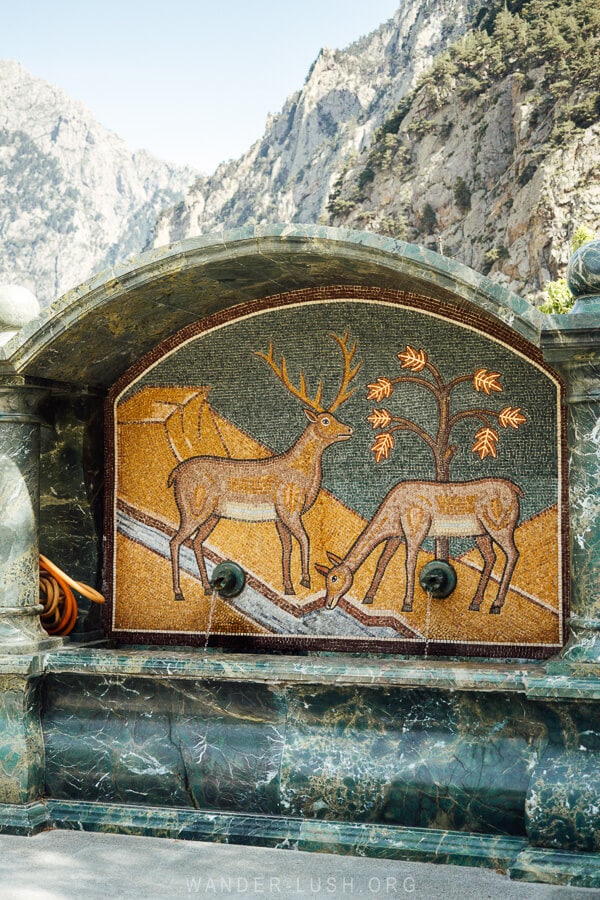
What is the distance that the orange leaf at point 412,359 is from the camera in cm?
588

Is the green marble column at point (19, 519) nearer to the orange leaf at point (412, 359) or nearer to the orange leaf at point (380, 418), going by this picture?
the orange leaf at point (380, 418)

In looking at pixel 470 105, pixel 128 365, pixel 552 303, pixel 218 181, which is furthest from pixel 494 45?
pixel 218 181

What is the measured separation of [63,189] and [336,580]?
418 ft

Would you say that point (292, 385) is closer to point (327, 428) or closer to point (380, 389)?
point (327, 428)

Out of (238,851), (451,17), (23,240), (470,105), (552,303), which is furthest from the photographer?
(23,240)

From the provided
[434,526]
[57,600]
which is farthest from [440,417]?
[57,600]

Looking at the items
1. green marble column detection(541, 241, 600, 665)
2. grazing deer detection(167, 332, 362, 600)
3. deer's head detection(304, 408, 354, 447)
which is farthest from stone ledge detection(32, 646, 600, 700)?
deer's head detection(304, 408, 354, 447)

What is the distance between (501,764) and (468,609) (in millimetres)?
967

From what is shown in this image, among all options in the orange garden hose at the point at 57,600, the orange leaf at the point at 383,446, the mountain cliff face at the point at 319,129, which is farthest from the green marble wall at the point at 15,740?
the mountain cliff face at the point at 319,129

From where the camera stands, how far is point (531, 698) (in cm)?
475

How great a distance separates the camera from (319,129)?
85625mm

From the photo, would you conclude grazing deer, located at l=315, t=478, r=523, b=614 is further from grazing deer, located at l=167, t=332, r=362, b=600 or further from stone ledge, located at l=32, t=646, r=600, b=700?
stone ledge, located at l=32, t=646, r=600, b=700

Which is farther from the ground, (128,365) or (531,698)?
(128,365)

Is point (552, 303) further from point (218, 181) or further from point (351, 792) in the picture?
point (218, 181)
